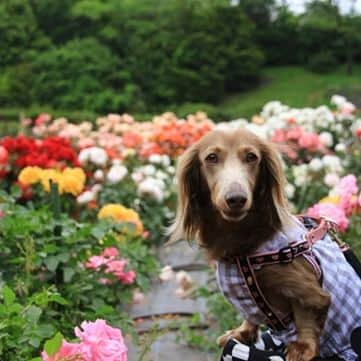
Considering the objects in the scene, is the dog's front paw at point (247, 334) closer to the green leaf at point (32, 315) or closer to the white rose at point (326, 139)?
the green leaf at point (32, 315)

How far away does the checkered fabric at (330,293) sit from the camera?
7.55ft

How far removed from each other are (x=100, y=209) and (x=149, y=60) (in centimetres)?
2914

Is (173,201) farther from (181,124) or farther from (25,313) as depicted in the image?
(25,313)

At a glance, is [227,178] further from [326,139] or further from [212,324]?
[326,139]

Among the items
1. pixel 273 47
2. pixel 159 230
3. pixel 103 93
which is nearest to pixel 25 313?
pixel 159 230

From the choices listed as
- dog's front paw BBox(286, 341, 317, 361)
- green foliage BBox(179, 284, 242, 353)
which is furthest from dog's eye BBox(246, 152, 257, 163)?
green foliage BBox(179, 284, 242, 353)

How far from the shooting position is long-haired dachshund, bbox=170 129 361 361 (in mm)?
2227

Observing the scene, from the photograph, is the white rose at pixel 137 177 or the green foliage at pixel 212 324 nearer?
the green foliage at pixel 212 324

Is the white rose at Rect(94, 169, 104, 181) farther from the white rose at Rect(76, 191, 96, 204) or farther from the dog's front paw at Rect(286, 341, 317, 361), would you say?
the dog's front paw at Rect(286, 341, 317, 361)

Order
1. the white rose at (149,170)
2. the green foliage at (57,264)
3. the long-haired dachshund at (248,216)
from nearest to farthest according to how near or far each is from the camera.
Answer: the long-haired dachshund at (248,216), the green foliage at (57,264), the white rose at (149,170)

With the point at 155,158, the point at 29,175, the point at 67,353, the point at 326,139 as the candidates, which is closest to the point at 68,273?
the point at 67,353

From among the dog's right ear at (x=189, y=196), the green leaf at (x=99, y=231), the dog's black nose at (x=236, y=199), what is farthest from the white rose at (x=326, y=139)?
the dog's black nose at (x=236, y=199)

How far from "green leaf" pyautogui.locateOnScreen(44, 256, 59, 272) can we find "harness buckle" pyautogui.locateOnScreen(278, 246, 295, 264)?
1.10 meters

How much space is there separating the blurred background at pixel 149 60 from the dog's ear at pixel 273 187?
26810mm
